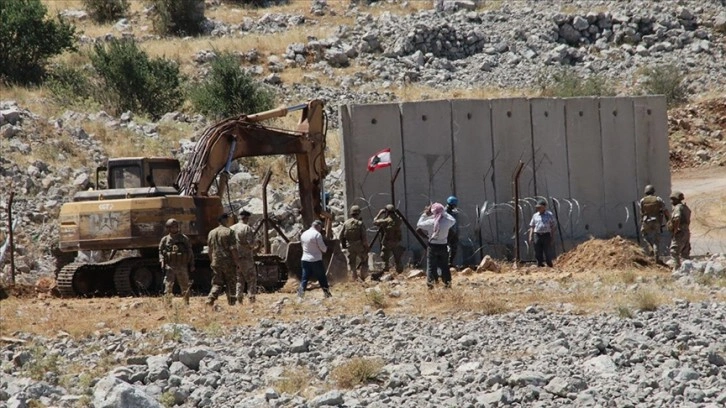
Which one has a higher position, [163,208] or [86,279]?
[163,208]

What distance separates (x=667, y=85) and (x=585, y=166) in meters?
19.0

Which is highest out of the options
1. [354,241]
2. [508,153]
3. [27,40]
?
[27,40]

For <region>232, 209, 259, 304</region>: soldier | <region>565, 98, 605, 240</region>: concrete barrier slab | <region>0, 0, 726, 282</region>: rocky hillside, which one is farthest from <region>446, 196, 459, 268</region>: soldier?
<region>0, 0, 726, 282</region>: rocky hillside

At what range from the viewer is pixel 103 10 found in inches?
2298

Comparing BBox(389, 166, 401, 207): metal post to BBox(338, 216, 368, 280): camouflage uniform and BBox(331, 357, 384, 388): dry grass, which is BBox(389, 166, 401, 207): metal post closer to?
BBox(338, 216, 368, 280): camouflage uniform

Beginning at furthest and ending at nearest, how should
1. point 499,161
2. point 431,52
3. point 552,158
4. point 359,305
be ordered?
point 431,52 < point 552,158 < point 499,161 < point 359,305

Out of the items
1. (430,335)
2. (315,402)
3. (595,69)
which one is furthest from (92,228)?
(595,69)

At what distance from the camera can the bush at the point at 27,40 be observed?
45531 mm

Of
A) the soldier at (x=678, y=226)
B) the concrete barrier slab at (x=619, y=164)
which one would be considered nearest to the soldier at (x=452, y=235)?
the soldier at (x=678, y=226)

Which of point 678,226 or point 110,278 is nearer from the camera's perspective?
point 678,226

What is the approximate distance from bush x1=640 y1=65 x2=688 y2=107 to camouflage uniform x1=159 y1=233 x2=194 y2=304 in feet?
91.1

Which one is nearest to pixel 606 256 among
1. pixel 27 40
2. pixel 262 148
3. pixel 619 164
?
pixel 619 164

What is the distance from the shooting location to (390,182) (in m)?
24.6

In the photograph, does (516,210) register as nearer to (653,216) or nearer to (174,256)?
(653,216)
